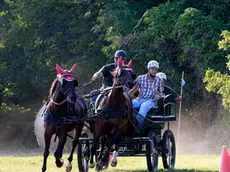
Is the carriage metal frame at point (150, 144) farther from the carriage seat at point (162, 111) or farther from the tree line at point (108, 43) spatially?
the tree line at point (108, 43)

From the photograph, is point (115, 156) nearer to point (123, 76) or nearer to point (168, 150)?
point (123, 76)

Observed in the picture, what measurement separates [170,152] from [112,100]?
2497 mm

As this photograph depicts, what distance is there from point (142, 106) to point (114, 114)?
877 millimetres

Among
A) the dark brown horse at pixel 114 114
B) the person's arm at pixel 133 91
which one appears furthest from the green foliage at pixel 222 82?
the dark brown horse at pixel 114 114

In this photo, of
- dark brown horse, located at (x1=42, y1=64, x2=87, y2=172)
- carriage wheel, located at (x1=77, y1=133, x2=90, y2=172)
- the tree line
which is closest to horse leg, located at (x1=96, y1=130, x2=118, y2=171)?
dark brown horse, located at (x1=42, y1=64, x2=87, y2=172)

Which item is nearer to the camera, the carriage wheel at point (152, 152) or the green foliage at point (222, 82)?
the carriage wheel at point (152, 152)

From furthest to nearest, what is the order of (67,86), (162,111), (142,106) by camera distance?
(162,111)
(142,106)
(67,86)

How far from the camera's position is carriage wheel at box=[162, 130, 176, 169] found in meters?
15.9

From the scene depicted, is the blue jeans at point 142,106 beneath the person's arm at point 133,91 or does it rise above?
beneath

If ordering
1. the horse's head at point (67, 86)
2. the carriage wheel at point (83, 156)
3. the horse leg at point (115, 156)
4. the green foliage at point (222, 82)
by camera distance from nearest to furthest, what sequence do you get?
the horse's head at point (67, 86) < the horse leg at point (115, 156) < the carriage wheel at point (83, 156) < the green foliage at point (222, 82)

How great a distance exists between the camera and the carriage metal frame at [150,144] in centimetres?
1510

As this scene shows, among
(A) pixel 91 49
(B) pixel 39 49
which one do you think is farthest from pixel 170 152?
(B) pixel 39 49

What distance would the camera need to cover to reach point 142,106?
1530 cm

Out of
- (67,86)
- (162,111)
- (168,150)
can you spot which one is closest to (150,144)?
(162,111)
